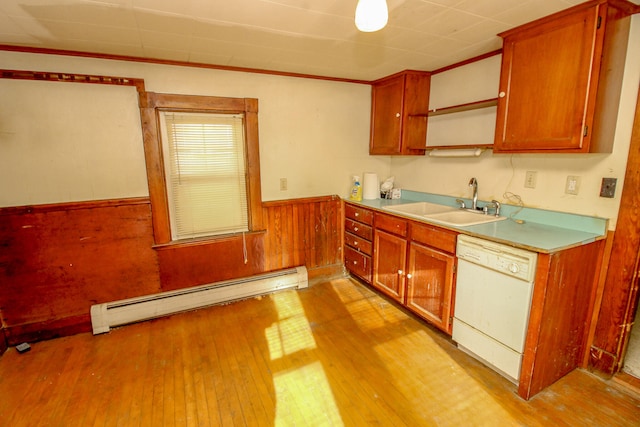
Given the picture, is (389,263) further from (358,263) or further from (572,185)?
(572,185)

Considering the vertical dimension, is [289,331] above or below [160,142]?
below

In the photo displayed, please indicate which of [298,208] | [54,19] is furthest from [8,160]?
[298,208]

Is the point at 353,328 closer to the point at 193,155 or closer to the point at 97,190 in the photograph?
the point at 193,155

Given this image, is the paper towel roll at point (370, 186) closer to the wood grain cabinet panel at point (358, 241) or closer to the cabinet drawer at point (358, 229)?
the wood grain cabinet panel at point (358, 241)

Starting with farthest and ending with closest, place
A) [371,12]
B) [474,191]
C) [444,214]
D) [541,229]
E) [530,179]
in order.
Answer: [444,214] < [474,191] < [530,179] < [541,229] < [371,12]

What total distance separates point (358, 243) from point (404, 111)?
1423 millimetres

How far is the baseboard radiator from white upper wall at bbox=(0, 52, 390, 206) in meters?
0.85

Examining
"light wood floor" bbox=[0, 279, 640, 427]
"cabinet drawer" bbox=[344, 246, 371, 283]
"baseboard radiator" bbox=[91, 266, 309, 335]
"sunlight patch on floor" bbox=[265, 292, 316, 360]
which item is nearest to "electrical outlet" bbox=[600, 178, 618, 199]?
"light wood floor" bbox=[0, 279, 640, 427]

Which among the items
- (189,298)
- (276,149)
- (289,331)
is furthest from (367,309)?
(276,149)

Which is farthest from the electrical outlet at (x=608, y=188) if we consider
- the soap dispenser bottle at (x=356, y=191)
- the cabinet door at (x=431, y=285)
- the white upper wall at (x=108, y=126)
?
the white upper wall at (x=108, y=126)

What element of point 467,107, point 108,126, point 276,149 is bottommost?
point 276,149

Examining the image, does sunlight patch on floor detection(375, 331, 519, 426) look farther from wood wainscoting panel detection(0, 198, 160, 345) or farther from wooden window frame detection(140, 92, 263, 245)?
wood wainscoting panel detection(0, 198, 160, 345)

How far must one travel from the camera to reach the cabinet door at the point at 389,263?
267cm

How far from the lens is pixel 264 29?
1.90 m
